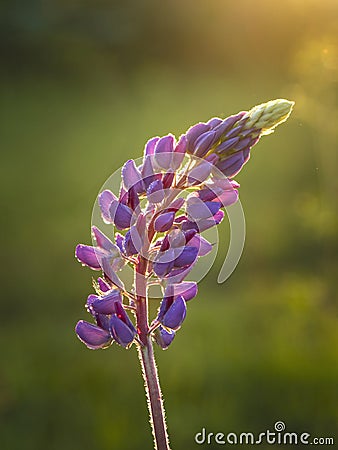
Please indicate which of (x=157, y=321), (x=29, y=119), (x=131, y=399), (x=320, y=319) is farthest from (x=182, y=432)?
(x=29, y=119)

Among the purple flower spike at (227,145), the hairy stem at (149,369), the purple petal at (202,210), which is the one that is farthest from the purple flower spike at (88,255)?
the purple flower spike at (227,145)

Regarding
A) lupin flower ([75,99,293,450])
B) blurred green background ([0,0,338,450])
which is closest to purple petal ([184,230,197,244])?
lupin flower ([75,99,293,450])

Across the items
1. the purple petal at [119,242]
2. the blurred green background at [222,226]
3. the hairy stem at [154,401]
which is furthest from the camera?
the blurred green background at [222,226]

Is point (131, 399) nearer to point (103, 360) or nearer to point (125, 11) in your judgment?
point (103, 360)

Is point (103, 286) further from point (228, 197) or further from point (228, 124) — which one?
point (228, 124)

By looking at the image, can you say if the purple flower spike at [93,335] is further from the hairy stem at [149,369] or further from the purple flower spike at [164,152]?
the purple flower spike at [164,152]

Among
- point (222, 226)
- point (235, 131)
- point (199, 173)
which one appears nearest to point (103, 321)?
point (199, 173)
